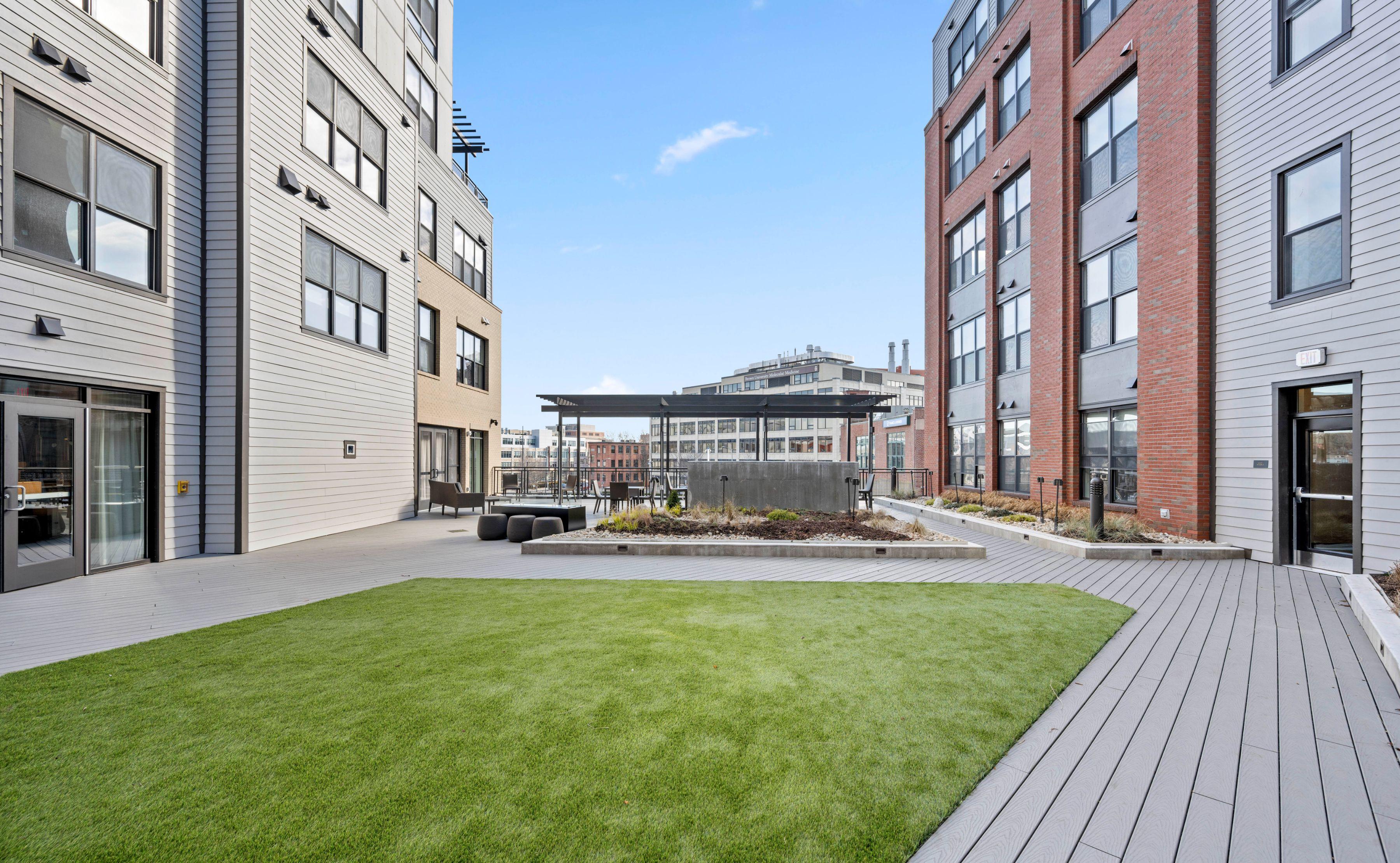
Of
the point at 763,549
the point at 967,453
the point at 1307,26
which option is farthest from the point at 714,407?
the point at 1307,26

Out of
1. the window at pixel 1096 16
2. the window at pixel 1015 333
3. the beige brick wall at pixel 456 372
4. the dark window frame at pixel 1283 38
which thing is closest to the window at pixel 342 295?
the beige brick wall at pixel 456 372

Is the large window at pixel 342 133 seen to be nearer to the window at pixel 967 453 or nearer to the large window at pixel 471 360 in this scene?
the large window at pixel 471 360

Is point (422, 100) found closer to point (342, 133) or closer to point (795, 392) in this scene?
point (342, 133)

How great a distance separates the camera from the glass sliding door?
7262 mm

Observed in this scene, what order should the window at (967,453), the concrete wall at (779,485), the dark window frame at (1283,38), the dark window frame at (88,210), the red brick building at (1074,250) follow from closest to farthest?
the dark window frame at (88,210) < the dark window frame at (1283,38) < the red brick building at (1074,250) < the concrete wall at (779,485) < the window at (967,453)

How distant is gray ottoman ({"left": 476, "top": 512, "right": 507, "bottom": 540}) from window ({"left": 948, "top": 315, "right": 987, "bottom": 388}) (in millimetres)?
12312

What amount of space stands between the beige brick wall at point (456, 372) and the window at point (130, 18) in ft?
23.9

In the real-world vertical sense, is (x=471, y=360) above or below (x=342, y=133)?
below

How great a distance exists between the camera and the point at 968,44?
17.1 metres

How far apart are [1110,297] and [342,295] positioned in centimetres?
1441

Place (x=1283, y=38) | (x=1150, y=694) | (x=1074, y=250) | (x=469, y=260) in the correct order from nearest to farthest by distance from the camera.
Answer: (x=1150, y=694) → (x=1283, y=38) → (x=1074, y=250) → (x=469, y=260)

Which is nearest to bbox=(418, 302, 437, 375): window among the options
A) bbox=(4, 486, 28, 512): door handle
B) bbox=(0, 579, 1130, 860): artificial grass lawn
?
bbox=(4, 486, 28, 512): door handle

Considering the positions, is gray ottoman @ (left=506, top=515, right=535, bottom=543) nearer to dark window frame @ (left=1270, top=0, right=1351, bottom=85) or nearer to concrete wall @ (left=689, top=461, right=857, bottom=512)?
concrete wall @ (left=689, top=461, right=857, bottom=512)

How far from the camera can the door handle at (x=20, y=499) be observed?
20.5 feet
